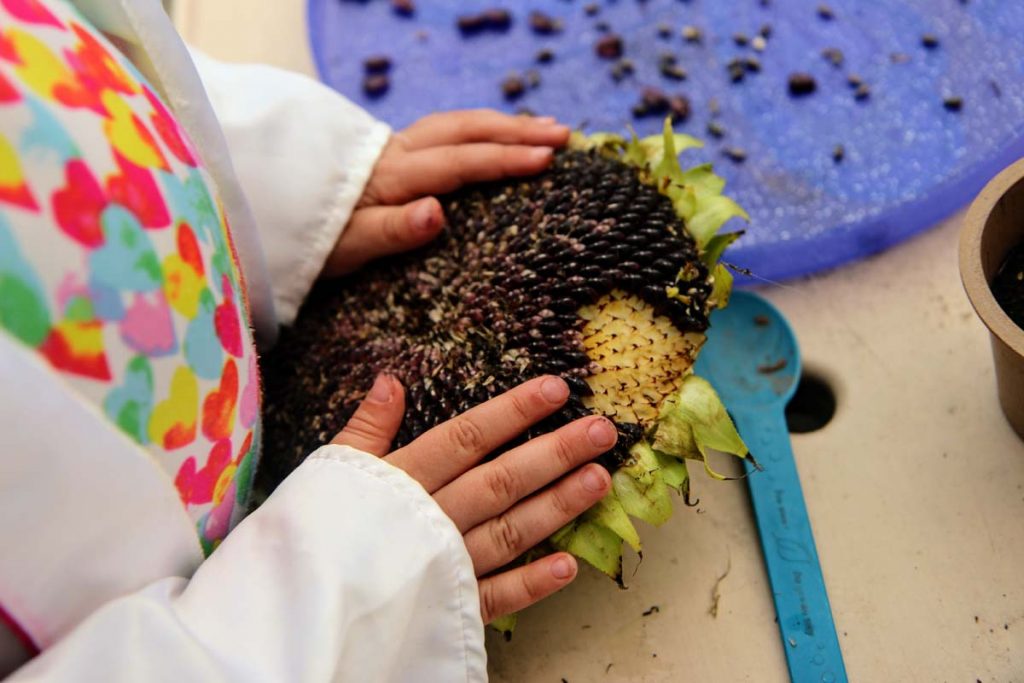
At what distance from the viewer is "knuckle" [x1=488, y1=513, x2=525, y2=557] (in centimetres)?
58

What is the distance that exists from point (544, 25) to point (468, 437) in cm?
58

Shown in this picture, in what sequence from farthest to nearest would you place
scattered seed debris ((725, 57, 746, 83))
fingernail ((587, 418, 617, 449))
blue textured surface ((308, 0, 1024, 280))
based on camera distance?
scattered seed debris ((725, 57, 746, 83)), blue textured surface ((308, 0, 1024, 280)), fingernail ((587, 418, 617, 449))

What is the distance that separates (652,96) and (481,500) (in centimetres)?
51

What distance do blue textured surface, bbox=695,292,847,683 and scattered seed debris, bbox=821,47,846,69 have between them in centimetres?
29

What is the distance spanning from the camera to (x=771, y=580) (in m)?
0.66

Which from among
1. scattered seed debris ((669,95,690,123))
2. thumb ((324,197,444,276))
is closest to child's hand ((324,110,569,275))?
thumb ((324,197,444,276))

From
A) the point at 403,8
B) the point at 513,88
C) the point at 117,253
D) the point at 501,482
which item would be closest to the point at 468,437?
the point at 501,482

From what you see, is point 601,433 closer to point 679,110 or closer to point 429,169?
point 429,169

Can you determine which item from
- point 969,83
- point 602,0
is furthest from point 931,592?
point 602,0

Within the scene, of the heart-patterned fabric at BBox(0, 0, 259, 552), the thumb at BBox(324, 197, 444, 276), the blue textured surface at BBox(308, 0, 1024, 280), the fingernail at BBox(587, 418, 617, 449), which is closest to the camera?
the heart-patterned fabric at BBox(0, 0, 259, 552)

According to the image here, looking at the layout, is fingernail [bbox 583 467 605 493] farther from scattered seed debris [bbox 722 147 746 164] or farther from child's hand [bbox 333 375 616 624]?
scattered seed debris [bbox 722 147 746 164]

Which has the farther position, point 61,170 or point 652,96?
point 652,96

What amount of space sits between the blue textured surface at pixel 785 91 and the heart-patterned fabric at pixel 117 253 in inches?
18.8

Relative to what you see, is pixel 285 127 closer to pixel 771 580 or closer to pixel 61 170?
pixel 61 170
